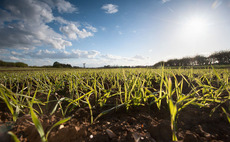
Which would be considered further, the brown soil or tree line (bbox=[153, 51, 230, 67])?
tree line (bbox=[153, 51, 230, 67])

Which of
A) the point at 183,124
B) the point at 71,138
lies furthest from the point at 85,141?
the point at 183,124

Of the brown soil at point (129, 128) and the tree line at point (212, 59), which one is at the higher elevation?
the tree line at point (212, 59)

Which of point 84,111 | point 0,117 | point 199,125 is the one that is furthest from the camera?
point 84,111

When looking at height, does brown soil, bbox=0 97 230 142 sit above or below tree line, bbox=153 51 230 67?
below

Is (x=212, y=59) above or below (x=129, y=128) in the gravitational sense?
above

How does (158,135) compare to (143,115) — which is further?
(143,115)

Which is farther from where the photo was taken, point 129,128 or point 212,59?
point 212,59

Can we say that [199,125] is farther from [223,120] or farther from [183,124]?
[223,120]

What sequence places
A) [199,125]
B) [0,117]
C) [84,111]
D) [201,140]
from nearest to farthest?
1. [201,140]
2. [199,125]
3. [0,117]
4. [84,111]

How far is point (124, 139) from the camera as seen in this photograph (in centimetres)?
62

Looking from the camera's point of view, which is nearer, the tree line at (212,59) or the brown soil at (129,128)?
the brown soil at (129,128)

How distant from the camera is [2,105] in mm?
1015

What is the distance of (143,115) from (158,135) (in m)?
0.21

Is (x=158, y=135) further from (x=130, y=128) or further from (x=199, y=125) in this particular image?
(x=199, y=125)
